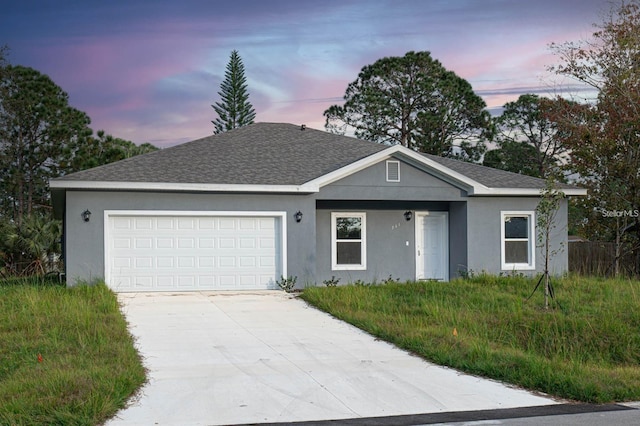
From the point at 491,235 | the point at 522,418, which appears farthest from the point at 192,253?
the point at 522,418

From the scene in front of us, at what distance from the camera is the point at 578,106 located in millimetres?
26344

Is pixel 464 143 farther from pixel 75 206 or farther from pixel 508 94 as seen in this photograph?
pixel 75 206

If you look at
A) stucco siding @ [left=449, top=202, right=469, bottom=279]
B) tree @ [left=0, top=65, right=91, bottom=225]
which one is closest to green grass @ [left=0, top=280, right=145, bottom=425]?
stucco siding @ [left=449, top=202, right=469, bottom=279]

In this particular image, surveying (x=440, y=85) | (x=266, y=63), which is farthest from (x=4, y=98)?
(x=440, y=85)

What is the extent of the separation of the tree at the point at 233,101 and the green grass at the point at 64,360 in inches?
1143

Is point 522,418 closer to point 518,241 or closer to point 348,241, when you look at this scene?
point 348,241

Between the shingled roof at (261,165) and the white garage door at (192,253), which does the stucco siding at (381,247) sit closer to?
the shingled roof at (261,165)

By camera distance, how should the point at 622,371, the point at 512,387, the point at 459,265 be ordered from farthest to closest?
the point at 459,265 < the point at 622,371 < the point at 512,387

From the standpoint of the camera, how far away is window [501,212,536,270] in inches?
777

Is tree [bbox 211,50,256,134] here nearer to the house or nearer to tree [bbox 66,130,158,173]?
tree [bbox 66,130,158,173]

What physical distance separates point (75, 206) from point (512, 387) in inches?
456

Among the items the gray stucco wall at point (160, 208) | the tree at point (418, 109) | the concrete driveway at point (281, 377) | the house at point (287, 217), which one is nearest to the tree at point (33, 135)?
the tree at point (418, 109)

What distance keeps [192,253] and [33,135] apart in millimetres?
22619

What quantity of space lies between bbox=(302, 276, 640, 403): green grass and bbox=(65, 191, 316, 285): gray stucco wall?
80.2 inches
